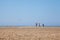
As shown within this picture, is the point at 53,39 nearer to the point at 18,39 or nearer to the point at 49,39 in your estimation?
the point at 49,39

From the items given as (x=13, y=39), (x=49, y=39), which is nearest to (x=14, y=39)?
(x=13, y=39)

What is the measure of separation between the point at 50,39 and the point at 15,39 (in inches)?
161

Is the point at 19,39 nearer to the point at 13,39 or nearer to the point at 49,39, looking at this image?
the point at 13,39

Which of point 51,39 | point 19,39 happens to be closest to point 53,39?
point 51,39

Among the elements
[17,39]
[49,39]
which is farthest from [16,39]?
[49,39]

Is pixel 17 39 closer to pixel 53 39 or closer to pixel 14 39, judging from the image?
pixel 14 39

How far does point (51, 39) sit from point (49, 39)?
257mm

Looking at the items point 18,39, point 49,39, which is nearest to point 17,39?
point 18,39

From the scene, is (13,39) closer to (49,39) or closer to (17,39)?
(17,39)

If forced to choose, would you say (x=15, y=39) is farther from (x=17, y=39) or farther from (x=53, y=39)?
(x=53, y=39)

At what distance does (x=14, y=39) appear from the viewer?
20094 mm

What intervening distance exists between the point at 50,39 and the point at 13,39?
170 inches

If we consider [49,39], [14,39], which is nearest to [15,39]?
[14,39]

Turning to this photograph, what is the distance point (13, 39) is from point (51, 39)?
4458 mm
